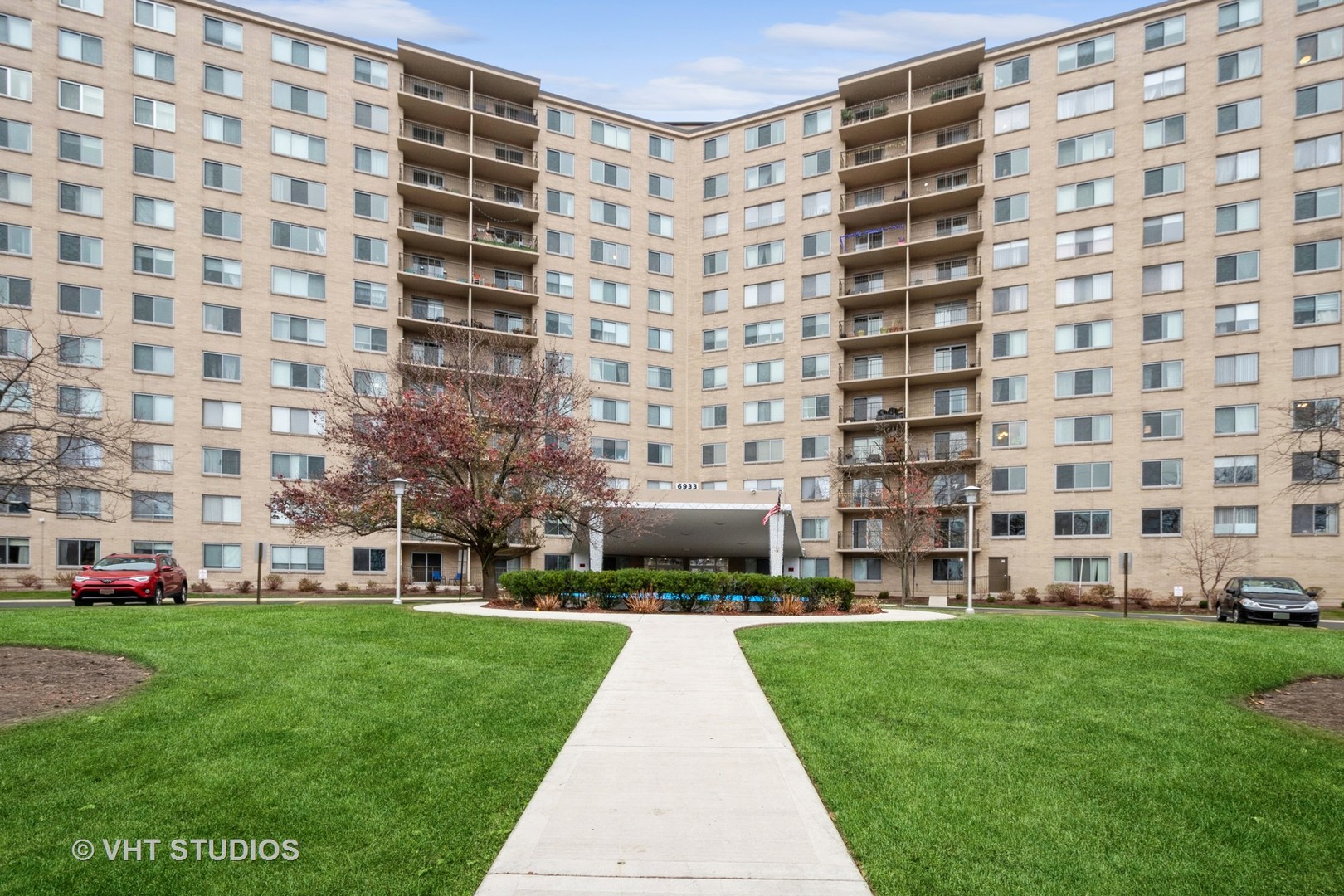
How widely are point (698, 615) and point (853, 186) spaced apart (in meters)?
43.0

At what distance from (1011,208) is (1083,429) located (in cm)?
1385

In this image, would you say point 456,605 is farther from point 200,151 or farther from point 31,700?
point 200,151

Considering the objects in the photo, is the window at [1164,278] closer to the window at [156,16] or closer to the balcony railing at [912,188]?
the balcony railing at [912,188]

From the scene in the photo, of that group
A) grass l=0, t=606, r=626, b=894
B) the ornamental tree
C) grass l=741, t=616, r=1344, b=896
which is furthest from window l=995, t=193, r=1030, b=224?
grass l=0, t=606, r=626, b=894

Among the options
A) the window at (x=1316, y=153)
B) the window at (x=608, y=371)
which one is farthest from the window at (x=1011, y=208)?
the window at (x=608, y=371)

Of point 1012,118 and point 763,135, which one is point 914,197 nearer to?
point 1012,118

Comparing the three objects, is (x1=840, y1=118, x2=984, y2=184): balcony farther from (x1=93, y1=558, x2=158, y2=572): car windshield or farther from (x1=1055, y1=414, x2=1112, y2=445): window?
(x1=93, y1=558, x2=158, y2=572): car windshield

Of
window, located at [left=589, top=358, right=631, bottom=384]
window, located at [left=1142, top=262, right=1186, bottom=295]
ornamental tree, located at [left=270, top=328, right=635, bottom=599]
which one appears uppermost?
window, located at [left=1142, top=262, right=1186, bottom=295]

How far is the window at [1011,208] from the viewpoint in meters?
53.2

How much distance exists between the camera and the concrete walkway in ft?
20.4

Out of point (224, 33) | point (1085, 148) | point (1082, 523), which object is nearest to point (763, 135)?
point (1085, 148)

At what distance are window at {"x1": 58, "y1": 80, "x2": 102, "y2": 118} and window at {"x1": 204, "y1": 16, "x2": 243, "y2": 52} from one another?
678 centimetres

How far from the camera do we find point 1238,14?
1898 inches

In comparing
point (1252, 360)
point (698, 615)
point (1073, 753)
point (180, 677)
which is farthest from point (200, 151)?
point (1252, 360)
